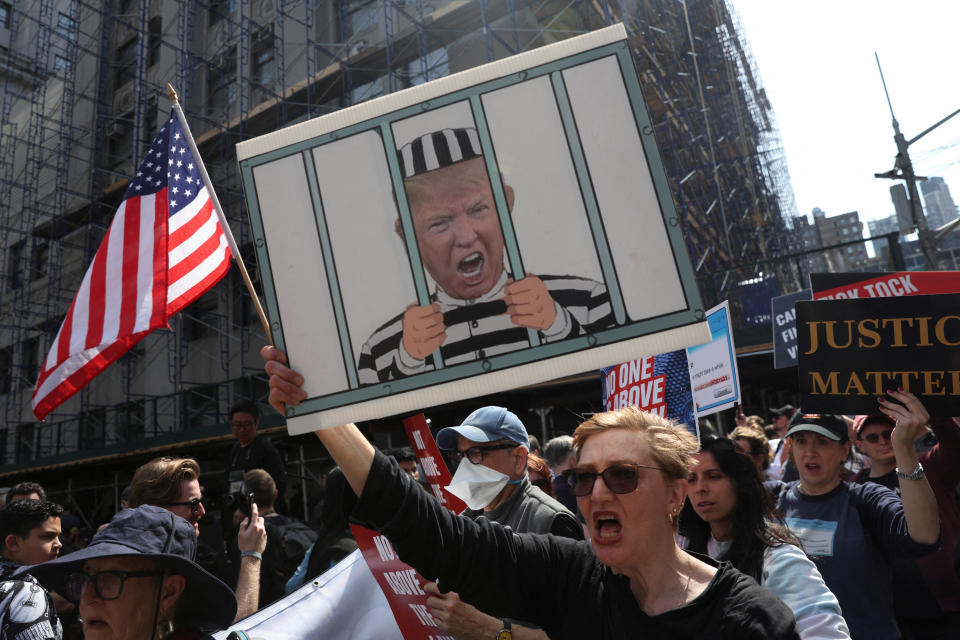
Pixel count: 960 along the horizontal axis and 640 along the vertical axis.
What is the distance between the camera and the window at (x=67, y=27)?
85.6 feet

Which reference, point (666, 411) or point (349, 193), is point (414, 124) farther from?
point (666, 411)

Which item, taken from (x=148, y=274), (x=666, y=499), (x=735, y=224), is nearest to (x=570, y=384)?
(x=148, y=274)

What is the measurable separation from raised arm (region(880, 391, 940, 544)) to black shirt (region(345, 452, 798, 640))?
146 cm

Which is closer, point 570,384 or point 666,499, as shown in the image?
point 666,499

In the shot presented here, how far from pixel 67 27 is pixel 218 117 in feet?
31.8

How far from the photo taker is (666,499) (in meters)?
2.04

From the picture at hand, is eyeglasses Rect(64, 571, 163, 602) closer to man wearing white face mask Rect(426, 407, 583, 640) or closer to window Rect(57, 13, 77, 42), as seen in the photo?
man wearing white face mask Rect(426, 407, 583, 640)

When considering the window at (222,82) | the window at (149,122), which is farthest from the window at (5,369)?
the window at (222,82)

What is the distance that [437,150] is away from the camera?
7.02ft

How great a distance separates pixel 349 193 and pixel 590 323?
78 centimetres

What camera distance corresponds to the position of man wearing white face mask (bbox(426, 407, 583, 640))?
3021mm

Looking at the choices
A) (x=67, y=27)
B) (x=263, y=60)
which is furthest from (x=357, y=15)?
(x=67, y=27)

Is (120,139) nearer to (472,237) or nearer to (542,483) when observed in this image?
→ (542,483)

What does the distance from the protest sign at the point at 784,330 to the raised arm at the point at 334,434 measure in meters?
6.33
